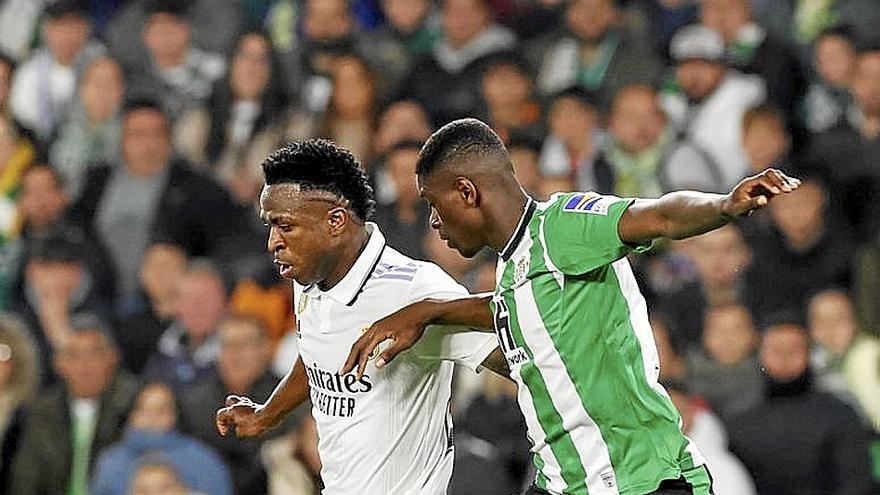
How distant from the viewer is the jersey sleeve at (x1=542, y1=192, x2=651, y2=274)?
407cm

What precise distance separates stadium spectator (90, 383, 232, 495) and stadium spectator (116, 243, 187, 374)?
455 millimetres

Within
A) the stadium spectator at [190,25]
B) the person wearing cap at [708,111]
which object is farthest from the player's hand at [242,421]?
the stadium spectator at [190,25]

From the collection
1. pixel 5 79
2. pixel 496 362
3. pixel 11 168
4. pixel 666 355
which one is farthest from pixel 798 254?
pixel 5 79

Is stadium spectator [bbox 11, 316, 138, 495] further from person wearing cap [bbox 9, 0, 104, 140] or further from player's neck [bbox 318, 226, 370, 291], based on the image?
player's neck [bbox 318, 226, 370, 291]

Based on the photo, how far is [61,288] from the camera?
8758mm

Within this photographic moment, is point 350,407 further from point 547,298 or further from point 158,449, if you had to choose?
point 158,449


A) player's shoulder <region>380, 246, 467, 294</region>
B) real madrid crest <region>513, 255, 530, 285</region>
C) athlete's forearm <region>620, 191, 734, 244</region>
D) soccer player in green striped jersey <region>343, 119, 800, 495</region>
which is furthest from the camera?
player's shoulder <region>380, 246, 467, 294</region>

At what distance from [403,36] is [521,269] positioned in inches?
194

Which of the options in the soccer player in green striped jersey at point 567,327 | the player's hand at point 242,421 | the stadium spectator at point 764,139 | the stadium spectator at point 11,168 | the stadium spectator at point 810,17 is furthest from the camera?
the stadium spectator at point 11,168

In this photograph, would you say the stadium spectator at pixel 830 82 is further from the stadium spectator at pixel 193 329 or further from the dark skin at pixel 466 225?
the dark skin at pixel 466 225

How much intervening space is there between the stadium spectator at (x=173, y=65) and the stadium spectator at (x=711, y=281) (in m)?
3.08

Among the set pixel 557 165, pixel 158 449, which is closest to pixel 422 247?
pixel 557 165

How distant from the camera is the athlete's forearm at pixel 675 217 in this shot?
12.5 feet

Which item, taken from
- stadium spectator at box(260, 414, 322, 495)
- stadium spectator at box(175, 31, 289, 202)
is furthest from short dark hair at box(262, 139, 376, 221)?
stadium spectator at box(175, 31, 289, 202)
